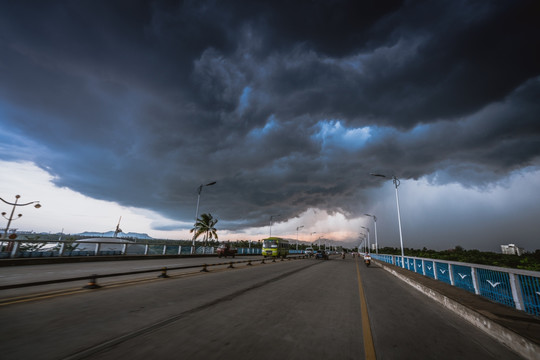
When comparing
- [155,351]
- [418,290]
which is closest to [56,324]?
[155,351]

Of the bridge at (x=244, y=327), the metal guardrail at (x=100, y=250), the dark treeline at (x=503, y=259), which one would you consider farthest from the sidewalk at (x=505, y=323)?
the metal guardrail at (x=100, y=250)

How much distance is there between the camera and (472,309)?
612 cm

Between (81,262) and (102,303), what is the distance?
1471 centimetres

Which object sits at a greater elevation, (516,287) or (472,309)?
(516,287)

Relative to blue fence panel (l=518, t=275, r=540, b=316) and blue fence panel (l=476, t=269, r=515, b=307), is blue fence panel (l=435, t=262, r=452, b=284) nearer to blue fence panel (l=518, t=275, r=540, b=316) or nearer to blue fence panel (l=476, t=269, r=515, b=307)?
blue fence panel (l=476, t=269, r=515, b=307)

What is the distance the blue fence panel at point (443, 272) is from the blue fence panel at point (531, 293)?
5409mm

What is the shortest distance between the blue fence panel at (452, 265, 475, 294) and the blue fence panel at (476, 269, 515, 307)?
732 mm

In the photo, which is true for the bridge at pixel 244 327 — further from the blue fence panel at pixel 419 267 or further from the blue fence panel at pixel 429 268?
the blue fence panel at pixel 419 267

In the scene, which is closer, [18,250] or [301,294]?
[301,294]

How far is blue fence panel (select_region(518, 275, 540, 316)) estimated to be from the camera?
5.96m

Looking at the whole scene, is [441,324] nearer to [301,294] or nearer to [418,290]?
[301,294]

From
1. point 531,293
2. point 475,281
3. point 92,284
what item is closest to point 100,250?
point 92,284

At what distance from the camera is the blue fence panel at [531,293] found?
5957 mm

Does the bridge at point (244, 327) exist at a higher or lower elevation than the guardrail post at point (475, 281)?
lower
